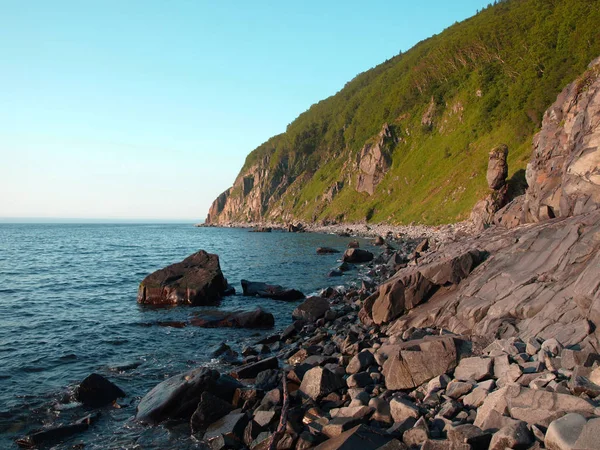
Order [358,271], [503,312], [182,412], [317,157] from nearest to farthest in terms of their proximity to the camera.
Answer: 1. [182,412]
2. [503,312]
3. [358,271]
4. [317,157]

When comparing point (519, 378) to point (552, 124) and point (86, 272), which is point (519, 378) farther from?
point (86, 272)

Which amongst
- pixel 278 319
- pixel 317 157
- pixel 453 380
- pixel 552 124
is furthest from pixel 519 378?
pixel 317 157

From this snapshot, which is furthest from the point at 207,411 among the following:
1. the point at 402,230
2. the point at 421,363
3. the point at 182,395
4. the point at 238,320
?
the point at 402,230

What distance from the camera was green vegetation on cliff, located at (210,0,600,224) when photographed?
235 feet

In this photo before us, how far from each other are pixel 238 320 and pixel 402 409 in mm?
14807

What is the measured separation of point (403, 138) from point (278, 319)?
316 feet

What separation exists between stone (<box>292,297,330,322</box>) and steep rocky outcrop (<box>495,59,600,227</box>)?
1239cm

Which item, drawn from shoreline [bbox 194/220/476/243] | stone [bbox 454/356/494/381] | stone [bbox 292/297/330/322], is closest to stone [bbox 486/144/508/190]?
shoreline [bbox 194/220/476/243]

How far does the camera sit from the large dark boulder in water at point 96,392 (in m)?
13.9

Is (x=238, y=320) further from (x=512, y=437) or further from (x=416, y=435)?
(x=512, y=437)

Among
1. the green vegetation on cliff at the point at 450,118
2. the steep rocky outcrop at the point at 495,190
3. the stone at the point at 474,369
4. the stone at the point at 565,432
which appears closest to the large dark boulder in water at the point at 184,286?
the stone at the point at 474,369

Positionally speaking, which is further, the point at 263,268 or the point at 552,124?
the point at 263,268

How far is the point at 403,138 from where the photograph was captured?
11269 cm

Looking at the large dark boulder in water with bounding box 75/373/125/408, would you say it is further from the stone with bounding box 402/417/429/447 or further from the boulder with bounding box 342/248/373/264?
the boulder with bounding box 342/248/373/264
